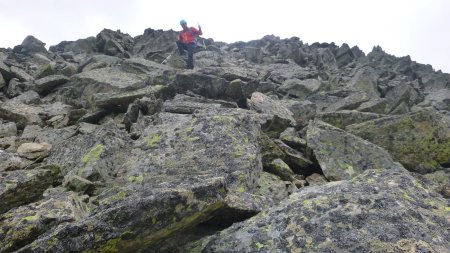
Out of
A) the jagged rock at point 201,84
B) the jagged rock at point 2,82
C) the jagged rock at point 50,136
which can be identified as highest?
the jagged rock at point 2,82

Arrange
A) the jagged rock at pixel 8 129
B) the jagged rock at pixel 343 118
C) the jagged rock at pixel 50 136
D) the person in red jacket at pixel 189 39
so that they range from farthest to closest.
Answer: the person in red jacket at pixel 189 39 < the jagged rock at pixel 343 118 < the jagged rock at pixel 8 129 < the jagged rock at pixel 50 136

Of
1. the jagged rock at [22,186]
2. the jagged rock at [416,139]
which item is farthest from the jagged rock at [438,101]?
the jagged rock at [22,186]

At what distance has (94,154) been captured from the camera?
967 centimetres

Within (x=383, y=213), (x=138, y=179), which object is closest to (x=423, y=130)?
(x=383, y=213)

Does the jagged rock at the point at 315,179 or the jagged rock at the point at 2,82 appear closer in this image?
the jagged rock at the point at 315,179

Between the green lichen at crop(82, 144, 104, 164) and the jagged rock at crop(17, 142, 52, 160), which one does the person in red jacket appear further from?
the green lichen at crop(82, 144, 104, 164)

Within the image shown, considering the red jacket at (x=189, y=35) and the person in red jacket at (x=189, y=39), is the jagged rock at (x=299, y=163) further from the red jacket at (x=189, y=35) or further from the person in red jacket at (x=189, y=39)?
the red jacket at (x=189, y=35)

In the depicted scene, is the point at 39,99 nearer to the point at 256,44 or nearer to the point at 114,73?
the point at 114,73

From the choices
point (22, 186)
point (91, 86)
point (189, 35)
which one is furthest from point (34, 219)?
point (189, 35)

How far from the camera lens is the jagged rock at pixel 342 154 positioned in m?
10.5

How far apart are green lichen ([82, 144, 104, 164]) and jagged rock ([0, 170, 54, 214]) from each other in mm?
1854

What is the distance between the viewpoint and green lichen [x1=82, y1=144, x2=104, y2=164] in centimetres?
956

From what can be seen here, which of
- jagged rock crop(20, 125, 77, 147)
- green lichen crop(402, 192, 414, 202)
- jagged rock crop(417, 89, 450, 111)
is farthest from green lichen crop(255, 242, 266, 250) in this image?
jagged rock crop(417, 89, 450, 111)

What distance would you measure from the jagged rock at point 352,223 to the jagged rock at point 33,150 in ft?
24.6
